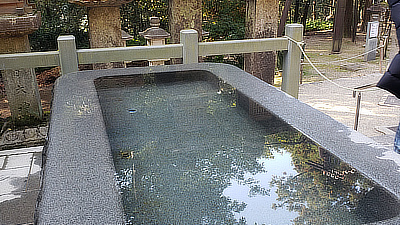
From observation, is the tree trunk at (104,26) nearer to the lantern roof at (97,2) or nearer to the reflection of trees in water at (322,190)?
Answer: the lantern roof at (97,2)

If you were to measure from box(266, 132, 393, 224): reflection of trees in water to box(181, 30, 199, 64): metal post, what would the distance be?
1.57 meters

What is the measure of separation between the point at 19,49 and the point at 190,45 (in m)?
1.55

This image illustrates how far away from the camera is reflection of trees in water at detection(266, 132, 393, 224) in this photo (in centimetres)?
120

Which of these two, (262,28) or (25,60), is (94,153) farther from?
(262,28)


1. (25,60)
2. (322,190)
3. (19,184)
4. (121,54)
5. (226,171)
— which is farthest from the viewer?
(121,54)

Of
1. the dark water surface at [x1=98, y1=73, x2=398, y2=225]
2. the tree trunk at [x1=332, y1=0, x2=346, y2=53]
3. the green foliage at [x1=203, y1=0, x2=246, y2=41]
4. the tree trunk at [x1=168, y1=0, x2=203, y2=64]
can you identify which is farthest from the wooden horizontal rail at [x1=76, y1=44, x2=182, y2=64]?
the tree trunk at [x1=332, y1=0, x2=346, y2=53]

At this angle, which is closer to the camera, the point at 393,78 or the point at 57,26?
the point at 393,78

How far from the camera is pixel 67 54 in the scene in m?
2.78

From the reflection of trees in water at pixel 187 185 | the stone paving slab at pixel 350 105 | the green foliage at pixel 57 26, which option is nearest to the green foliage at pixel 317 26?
the stone paving slab at pixel 350 105

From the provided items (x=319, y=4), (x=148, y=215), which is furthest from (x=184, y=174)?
(x=319, y=4)

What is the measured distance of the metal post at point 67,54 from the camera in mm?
2756

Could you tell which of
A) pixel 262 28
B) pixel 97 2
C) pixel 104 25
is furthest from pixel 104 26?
pixel 262 28

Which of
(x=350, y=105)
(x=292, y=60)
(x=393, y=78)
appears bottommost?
(x=350, y=105)

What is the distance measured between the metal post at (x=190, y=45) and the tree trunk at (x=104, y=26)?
1.17m
